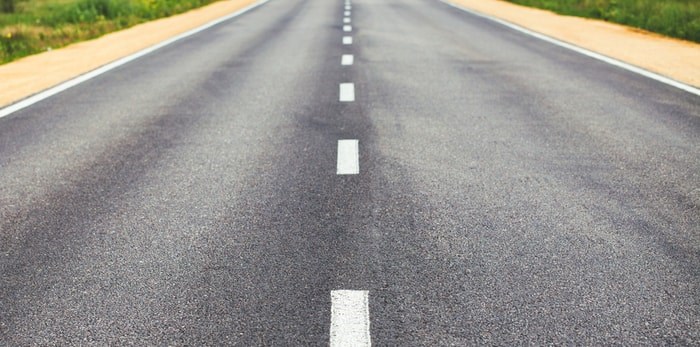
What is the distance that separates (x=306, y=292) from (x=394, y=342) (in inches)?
24.3

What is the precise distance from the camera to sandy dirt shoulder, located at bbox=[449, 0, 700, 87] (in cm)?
1081

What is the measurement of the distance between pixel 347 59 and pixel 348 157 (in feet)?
21.3

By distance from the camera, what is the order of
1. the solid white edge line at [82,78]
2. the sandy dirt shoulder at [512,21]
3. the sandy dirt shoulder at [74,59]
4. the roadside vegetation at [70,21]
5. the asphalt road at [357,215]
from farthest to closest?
the roadside vegetation at [70,21] → the sandy dirt shoulder at [512,21] → the sandy dirt shoulder at [74,59] → the solid white edge line at [82,78] → the asphalt road at [357,215]

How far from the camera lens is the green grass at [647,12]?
1585 centimetres

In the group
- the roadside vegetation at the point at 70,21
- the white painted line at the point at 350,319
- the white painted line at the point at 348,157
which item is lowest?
the roadside vegetation at the point at 70,21

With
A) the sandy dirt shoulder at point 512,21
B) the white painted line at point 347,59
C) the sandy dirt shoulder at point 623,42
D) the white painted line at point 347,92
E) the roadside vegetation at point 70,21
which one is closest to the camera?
the white painted line at point 347,92

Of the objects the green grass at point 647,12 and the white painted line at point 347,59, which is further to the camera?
the green grass at point 647,12

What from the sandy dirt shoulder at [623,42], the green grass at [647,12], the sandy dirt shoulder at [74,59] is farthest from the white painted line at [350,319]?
the green grass at [647,12]

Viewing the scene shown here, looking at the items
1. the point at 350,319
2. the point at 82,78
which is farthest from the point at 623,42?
the point at 350,319

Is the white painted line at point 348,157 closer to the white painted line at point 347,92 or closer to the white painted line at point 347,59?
the white painted line at point 347,92

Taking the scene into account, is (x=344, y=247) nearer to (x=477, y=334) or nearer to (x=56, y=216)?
(x=477, y=334)

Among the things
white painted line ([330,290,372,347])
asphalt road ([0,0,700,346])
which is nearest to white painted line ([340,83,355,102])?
asphalt road ([0,0,700,346])

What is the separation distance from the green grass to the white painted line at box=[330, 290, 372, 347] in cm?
1414

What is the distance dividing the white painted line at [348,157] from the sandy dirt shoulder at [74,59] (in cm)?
486
